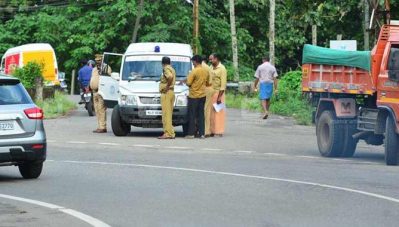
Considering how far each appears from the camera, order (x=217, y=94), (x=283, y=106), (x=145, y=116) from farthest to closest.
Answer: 1. (x=283, y=106)
2. (x=217, y=94)
3. (x=145, y=116)

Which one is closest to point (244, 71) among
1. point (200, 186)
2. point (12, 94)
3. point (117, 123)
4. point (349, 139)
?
point (117, 123)

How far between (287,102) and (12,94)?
69.6 ft

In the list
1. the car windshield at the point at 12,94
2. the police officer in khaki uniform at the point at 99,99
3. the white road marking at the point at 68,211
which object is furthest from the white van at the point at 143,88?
the white road marking at the point at 68,211

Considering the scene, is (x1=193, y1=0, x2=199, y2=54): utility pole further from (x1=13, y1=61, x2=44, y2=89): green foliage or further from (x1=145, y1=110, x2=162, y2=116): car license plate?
(x1=145, y1=110, x2=162, y2=116): car license plate

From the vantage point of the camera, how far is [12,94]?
16.4m

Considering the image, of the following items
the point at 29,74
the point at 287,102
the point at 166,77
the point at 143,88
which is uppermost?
the point at 166,77

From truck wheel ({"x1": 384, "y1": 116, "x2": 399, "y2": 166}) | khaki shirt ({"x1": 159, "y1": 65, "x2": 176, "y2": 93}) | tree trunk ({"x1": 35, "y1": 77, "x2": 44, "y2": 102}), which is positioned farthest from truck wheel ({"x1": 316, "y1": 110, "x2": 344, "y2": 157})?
tree trunk ({"x1": 35, "y1": 77, "x2": 44, "y2": 102})

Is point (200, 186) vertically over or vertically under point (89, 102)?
under

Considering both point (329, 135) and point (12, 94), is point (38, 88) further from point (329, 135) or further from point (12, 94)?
point (12, 94)

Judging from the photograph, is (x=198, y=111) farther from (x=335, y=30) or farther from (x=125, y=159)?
(x=335, y=30)

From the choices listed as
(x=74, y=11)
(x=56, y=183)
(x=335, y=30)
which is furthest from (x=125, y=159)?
(x=74, y=11)

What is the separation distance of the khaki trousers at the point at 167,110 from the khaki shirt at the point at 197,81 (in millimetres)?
459

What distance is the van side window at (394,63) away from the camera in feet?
63.5

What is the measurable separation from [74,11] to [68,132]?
38.0m
